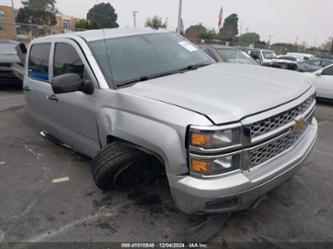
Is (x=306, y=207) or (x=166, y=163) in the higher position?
(x=166, y=163)

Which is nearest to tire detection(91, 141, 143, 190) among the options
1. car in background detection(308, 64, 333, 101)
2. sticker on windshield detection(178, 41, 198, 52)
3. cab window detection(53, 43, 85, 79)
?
cab window detection(53, 43, 85, 79)

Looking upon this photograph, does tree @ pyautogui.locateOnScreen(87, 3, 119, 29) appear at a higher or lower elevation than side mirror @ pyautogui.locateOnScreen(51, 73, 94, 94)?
higher

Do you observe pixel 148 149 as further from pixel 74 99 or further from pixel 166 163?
pixel 74 99

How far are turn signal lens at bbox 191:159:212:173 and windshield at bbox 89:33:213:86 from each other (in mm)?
1184

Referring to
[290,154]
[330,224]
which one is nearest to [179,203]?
[290,154]

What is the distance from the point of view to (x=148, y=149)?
2.47m

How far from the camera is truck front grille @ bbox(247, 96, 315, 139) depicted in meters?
2.25

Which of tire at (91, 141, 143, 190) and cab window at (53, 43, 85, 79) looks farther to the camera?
cab window at (53, 43, 85, 79)

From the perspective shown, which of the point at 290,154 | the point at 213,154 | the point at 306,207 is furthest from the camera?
the point at 306,207

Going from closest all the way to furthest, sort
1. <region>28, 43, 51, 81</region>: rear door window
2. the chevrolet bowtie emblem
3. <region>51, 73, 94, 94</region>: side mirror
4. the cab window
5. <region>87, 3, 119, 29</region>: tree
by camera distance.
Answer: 1. the chevrolet bowtie emblem
2. <region>51, 73, 94, 94</region>: side mirror
3. the cab window
4. <region>28, 43, 51, 81</region>: rear door window
5. <region>87, 3, 119, 29</region>: tree

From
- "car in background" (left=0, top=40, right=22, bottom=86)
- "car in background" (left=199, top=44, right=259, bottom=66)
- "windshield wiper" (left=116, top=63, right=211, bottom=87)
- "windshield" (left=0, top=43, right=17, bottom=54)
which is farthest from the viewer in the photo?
"windshield" (left=0, top=43, right=17, bottom=54)

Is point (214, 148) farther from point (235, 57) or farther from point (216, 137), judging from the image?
point (235, 57)

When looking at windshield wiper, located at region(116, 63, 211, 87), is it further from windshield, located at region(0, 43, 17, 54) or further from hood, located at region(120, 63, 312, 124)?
windshield, located at region(0, 43, 17, 54)

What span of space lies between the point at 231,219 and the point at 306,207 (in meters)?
0.87
